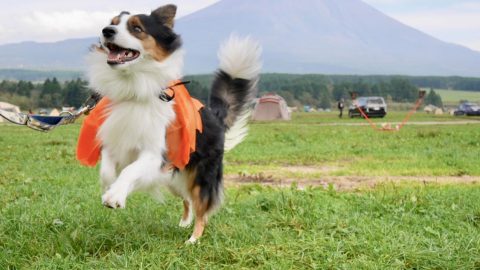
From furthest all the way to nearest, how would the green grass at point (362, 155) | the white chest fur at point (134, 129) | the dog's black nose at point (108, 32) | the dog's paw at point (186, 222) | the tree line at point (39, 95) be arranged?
the tree line at point (39, 95)
the green grass at point (362, 155)
the dog's paw at point (186, 222)
the white chest fur at point (134, 129)
the dog's black nose at point (108, 32)

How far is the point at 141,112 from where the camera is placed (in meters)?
4.23

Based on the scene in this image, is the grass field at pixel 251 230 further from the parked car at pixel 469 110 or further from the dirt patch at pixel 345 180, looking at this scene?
the parked car at pixel 469 110

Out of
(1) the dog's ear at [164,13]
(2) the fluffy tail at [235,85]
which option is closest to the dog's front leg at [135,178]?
(1) the dog's ear at [164,13]

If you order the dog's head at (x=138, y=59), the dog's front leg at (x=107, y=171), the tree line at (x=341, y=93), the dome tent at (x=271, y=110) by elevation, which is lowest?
the tree line at (x=341, y=93)

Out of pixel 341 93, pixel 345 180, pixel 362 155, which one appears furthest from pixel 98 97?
pixel 341 93

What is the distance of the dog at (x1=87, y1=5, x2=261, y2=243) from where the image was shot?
4.06m

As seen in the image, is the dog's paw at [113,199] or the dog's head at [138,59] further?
the dog's head at [138,59]

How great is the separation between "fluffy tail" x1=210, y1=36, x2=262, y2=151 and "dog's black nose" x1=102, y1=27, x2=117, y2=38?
4.88 feet

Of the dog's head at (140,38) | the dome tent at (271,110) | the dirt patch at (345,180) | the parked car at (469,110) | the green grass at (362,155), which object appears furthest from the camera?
the parked car at (469,110)

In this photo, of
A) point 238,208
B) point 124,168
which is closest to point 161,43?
point 124,168

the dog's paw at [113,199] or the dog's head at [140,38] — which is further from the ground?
the dog's head at [140,38]

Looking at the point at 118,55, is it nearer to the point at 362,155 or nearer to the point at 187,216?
the point at 187,216

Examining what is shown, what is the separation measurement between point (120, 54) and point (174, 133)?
69 cm

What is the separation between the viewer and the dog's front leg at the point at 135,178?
149 inches
